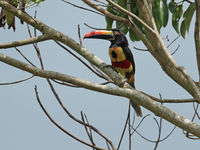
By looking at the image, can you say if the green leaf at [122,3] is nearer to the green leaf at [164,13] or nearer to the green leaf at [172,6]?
the green leaf at [164,13]

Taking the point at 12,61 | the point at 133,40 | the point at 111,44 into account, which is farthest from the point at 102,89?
the point at 111,44

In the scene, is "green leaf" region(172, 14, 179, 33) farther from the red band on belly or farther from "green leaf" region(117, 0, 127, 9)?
the red band on belly

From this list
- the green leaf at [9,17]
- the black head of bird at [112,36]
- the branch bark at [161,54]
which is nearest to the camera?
the branch bark at [161,54]

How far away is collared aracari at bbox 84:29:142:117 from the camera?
5.35m

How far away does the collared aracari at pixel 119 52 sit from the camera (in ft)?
17.5

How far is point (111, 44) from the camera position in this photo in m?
5.57

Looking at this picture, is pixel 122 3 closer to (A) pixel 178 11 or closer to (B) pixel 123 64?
(A) pixel 178 11

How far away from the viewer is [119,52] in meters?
5.35

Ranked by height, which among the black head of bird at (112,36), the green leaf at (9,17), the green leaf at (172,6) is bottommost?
the green leaf at (9,17)

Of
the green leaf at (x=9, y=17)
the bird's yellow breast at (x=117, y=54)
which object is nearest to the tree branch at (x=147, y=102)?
the green leaf at (x=9, y=17)

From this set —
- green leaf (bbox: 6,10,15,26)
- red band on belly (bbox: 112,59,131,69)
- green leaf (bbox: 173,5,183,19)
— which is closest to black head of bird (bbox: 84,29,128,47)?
red band on belly (bbox: 112,59,131,69)

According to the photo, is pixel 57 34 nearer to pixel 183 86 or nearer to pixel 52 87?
pixel 52 87

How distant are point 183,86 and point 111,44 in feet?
7.23

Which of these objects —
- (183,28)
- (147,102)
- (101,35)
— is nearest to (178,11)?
(183,28)
